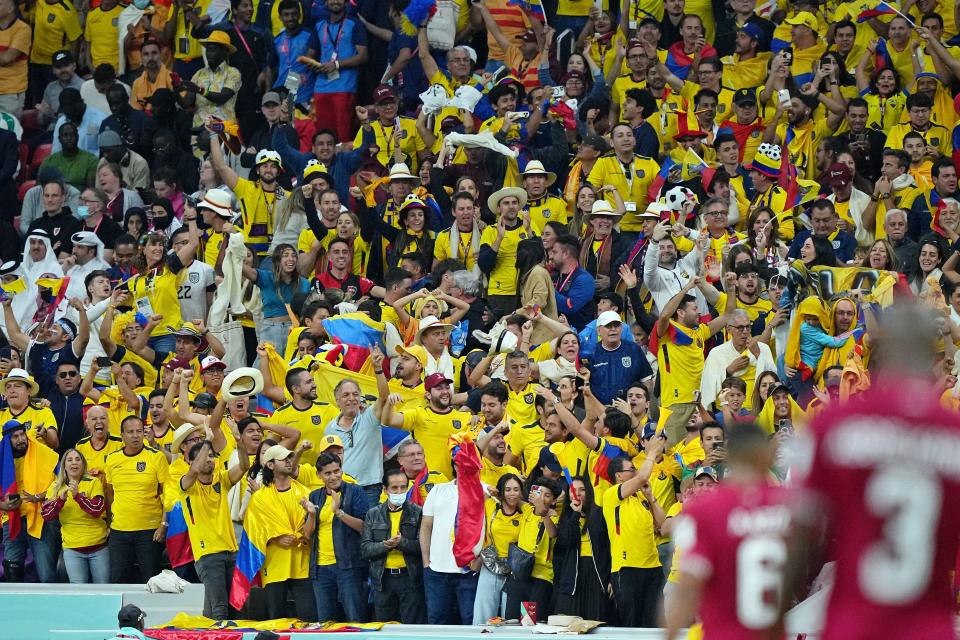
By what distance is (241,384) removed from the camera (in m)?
13.6

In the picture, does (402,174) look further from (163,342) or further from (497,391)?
(497,391)

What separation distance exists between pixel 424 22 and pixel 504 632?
9.21 meters

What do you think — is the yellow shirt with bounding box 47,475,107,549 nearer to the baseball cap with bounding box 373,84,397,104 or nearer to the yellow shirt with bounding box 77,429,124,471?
the yellow shirt with bounding box 77,429,124,471

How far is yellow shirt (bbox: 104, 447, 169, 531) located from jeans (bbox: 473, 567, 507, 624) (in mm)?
3096

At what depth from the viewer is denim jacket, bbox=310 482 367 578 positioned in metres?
12.5

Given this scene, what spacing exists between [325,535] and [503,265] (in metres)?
3.78

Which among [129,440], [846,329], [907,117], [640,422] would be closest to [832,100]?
[907,117]

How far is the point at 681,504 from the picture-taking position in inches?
458

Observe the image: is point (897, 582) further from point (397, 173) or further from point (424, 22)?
point (424, 22)

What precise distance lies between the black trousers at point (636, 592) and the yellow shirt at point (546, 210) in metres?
5.08

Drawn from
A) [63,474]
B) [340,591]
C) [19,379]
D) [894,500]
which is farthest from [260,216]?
[894,500]

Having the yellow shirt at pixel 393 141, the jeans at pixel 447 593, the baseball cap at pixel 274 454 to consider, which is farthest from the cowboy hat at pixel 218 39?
the jeans at pixel 447 593

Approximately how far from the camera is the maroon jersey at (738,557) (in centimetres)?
585

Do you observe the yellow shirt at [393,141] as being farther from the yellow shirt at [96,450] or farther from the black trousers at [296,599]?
the black trousers at [296,599]
